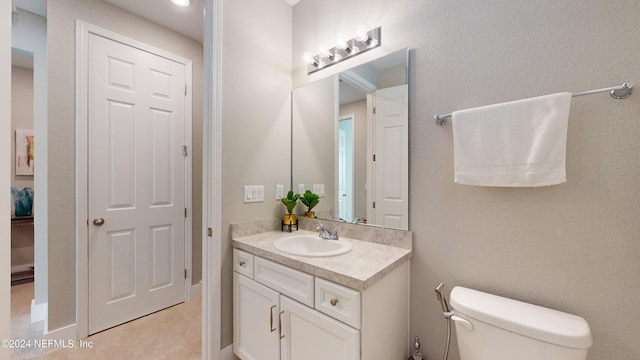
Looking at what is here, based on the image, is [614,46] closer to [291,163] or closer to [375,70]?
[375,70]

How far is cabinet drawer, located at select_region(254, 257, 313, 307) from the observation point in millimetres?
1183

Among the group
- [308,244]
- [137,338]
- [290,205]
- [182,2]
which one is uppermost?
[182,2]

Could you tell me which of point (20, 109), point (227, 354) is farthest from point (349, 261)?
point (20, 109)

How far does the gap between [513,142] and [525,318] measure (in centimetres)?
69

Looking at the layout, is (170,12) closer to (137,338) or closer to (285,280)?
(285,280)

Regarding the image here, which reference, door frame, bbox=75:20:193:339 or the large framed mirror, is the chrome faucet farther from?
door frame, bbox=75:20:193:339

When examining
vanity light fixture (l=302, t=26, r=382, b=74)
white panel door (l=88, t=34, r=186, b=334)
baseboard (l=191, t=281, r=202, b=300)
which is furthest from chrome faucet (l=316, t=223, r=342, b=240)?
baseboard (l=191, t=281, r=202, b=300)

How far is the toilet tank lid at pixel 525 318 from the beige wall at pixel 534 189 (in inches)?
4.0

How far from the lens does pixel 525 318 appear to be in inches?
36.4

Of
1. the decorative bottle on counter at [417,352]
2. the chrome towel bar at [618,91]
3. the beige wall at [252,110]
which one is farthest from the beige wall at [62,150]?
the chrome towel bar at [618,91]

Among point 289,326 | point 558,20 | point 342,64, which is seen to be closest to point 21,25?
point 342,64

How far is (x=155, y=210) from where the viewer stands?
2205mm

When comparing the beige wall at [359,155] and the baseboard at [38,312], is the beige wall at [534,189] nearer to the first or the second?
the beige wall at [359,155]

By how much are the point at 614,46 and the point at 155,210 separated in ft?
9.77
